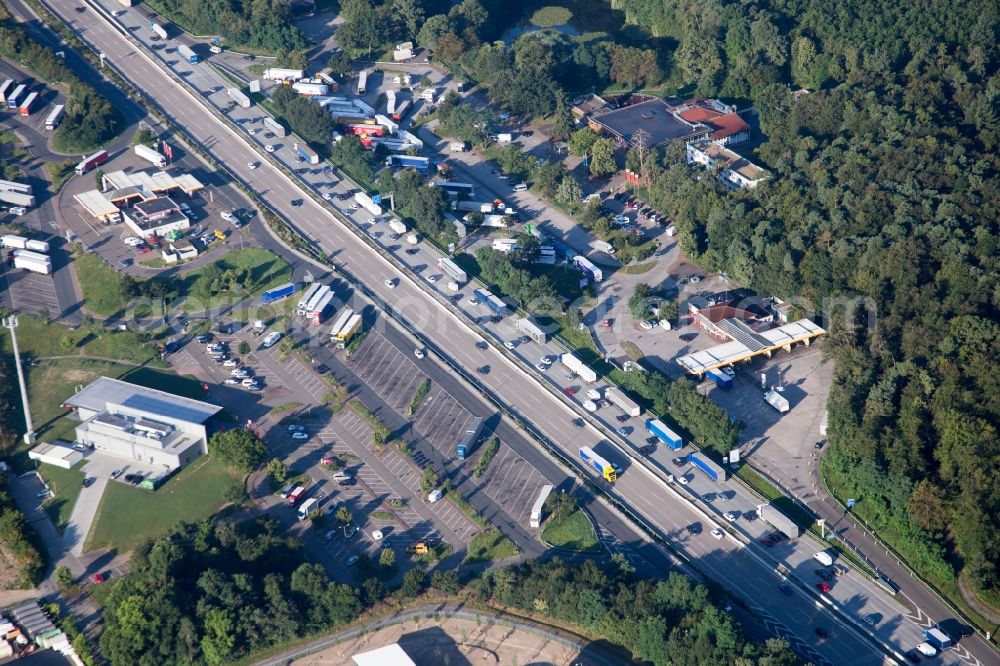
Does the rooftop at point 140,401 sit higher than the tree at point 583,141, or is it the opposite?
the tree at point 583,141

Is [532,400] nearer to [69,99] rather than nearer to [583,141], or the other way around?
[583,141]

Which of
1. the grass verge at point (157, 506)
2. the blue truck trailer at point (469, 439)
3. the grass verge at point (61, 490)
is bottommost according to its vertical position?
the grass verge at point (157, 506)

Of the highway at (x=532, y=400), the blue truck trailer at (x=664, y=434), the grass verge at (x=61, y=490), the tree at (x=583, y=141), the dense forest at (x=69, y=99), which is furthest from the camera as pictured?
the dense forest at (x=69, y=99)

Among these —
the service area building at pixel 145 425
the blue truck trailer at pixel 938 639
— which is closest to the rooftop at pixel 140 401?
the service area building at pixel 145 425

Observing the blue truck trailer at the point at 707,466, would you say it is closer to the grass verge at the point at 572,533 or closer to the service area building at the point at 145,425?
→ the grass verge at the point at 572,533

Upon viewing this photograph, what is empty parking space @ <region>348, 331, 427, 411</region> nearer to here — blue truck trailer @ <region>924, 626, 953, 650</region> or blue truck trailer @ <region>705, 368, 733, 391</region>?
blue truck trailer @ <region>705, 368, 733, 391</region>

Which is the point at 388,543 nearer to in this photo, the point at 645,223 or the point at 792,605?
the point at 792,605

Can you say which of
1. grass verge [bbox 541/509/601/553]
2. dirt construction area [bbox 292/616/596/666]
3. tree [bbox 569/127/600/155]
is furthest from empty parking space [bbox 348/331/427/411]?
tree [bbox 569/127/600/155]

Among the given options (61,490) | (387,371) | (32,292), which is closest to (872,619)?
(387,371)
